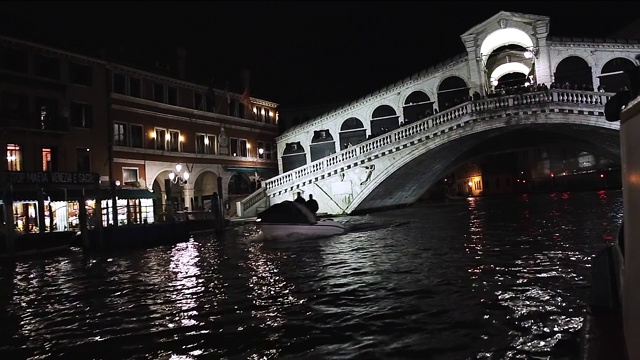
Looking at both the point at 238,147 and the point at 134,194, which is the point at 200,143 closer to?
the point at 238,147

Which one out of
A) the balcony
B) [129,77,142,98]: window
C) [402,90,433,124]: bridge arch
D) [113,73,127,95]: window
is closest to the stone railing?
[402,90,433,124]: bridge arch

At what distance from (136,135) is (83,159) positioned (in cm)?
389

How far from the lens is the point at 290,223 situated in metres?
15.4

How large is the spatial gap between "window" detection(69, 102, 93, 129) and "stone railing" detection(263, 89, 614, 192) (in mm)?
13321

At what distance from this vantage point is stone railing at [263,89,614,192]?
973 inches

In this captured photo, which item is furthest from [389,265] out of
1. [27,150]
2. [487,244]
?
[27,150]

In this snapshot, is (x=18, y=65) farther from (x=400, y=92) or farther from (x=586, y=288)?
(x=586, y=288)

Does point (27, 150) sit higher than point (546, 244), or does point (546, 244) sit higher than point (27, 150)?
point (27, 150)

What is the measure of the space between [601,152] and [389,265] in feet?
93.6

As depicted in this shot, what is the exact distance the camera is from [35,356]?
5035mm

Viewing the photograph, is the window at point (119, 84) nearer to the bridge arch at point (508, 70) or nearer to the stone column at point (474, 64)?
the stone column at point (474, 64)

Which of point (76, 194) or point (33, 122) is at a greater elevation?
point (33, 122)

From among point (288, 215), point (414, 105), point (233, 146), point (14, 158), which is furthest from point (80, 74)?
point (414, 105)

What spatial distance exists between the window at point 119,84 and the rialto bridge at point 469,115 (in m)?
10.2
